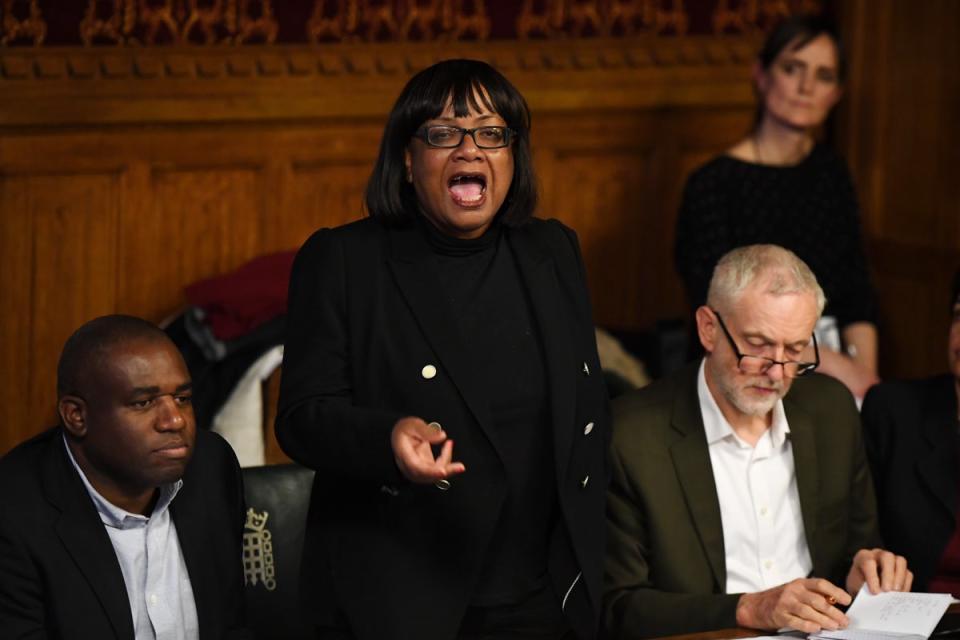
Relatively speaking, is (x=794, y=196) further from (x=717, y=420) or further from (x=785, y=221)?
(x=717, y=420)

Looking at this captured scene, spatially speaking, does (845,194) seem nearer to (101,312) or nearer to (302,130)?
(302,130)

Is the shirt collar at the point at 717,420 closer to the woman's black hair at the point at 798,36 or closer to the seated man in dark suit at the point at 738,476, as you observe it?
the seated man in dark suit at the point at 738,476

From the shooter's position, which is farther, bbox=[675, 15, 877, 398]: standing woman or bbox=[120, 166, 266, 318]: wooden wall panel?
bbox=[120, 166, 266, 318]: wooden wall panel

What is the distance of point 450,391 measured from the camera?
8.12 ft

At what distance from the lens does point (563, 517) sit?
99.7 inches

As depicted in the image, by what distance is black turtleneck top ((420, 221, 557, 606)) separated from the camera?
251 cm

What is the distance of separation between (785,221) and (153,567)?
2.56 metres

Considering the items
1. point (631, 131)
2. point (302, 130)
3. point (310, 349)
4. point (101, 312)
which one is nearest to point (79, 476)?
point (310, 349)

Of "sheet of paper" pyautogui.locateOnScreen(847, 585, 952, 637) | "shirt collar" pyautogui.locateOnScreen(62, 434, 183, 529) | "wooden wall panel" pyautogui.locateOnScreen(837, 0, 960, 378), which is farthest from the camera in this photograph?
"wooden wall panel" pyautogui.locateOnScreen(837, 0, 960, 378)

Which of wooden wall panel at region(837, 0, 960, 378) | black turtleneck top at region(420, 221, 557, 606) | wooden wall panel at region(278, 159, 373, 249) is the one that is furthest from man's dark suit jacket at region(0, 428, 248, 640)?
wooden wall panel at region(837, 0, 960, 378)

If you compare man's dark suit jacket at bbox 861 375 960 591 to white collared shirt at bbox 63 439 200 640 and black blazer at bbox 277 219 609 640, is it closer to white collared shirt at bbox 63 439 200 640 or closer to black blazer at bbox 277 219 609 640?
black blazer at bbox 277 219 609 640

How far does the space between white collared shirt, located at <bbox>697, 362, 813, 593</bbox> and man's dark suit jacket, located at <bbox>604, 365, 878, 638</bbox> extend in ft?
0.10

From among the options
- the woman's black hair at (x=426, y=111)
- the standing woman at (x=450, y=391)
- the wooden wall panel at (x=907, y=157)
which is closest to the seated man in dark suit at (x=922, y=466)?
the standing woman at (x=450, y=391)

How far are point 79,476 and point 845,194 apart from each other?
2868mm
